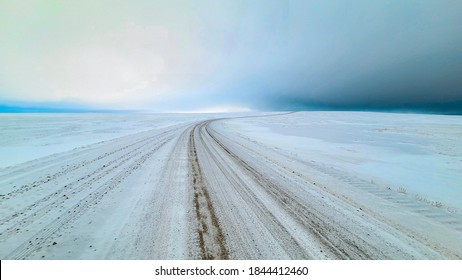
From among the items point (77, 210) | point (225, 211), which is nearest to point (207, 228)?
point (225, 211)

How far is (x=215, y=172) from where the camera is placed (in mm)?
6258

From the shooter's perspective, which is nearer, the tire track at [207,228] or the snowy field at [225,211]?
the tire track at [207,228]

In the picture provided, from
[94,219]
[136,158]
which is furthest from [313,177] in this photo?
[136,158]

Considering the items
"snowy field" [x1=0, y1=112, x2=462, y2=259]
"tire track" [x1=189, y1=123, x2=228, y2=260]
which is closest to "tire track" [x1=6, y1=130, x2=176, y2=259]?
"snowy field" [x1=0, y1=112, x2=462, y2=259]

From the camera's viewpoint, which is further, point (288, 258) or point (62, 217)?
point (62, 217)

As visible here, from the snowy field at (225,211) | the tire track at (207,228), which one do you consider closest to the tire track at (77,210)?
the snowy field at (225,211)

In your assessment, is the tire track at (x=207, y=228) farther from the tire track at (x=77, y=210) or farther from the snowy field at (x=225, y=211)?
the tire track at (x=77, y=210)

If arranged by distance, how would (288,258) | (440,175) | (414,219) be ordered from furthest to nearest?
(440,175), (414,219), (288,258)

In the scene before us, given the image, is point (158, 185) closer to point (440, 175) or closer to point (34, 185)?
point (34, 185)

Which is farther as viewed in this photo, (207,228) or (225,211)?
(225,211)

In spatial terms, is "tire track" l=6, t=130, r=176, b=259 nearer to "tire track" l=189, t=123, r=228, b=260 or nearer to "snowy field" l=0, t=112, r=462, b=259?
"snowy field" l=0, t=112, r=462, b=259

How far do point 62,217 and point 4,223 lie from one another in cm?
86

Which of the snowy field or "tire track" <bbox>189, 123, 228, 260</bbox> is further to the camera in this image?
the snowy field

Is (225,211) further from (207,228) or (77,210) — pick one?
(77,210)
